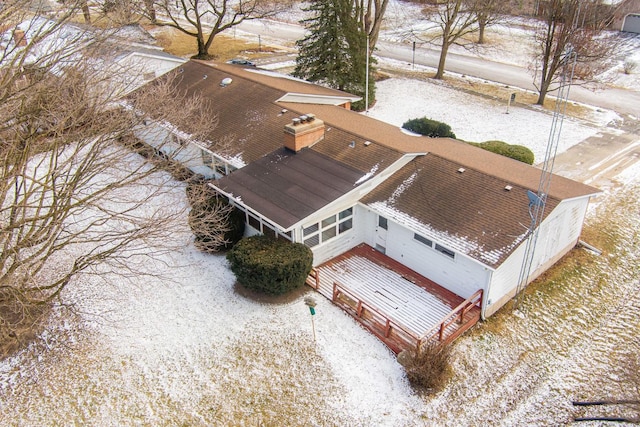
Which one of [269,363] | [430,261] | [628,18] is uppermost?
[628,18]

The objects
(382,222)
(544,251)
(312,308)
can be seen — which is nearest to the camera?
(312,308)

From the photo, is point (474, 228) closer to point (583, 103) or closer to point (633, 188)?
point (633, 188)

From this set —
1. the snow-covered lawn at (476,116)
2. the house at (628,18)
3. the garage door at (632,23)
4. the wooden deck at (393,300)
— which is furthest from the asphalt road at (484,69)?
the wooden deck at (393,300)

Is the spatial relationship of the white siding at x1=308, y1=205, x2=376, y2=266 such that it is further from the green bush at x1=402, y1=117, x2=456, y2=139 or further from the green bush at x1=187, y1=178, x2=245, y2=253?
the green bush at x1=402, y1=117, x2=456, y2=139

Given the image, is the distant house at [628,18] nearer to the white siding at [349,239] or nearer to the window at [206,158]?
the white siding at [349,239]

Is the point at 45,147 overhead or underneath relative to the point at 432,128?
overhead

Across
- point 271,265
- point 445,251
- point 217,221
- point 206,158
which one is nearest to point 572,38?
point 445,251

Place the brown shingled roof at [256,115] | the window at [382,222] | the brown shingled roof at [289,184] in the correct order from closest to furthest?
the brown shingled roof at [289,184] → the window at [382,222] → the brown shingled roof at [256,115]

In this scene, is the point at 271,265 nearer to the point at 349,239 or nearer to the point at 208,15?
the point at 349,239
